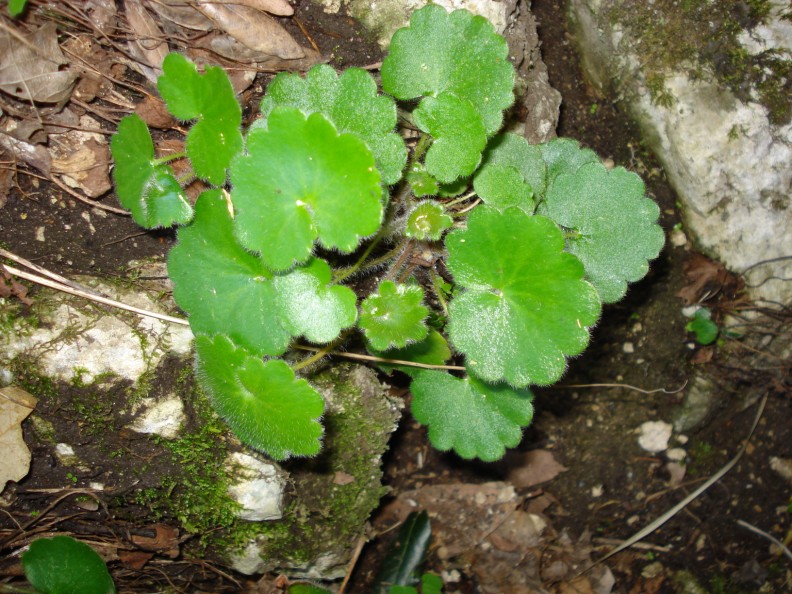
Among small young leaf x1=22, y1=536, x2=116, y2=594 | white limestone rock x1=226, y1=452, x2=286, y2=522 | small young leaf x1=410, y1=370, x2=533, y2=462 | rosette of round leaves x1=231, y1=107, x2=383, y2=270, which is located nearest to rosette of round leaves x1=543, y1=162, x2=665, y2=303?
small young leaf x1=410, y1=370, x2=533, y2=462

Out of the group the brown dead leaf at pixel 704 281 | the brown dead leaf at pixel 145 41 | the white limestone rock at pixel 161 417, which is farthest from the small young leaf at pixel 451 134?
the brown dead leaf at pixel 704 281

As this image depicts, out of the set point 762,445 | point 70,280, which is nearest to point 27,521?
point 70,280

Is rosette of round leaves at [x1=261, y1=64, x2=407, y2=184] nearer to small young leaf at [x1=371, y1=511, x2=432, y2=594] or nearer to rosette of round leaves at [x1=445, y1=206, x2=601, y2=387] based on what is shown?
rosette of round leaves at [x1=445, y1=206, x2=601, y2=387]

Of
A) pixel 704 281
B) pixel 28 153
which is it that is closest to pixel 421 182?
pixel 28 153

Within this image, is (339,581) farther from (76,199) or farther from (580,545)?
(76,199)

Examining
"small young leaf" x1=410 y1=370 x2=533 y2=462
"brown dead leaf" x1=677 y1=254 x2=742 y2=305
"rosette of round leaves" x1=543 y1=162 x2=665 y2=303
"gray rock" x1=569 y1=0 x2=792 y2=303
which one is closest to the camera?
"rosette of round leaves" x1=543 y1=162 x2=665 y2=303

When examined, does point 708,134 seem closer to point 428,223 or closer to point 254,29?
point 428,223

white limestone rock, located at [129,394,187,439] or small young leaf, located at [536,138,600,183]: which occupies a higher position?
small young leaf, located at [536,138,600,183]
